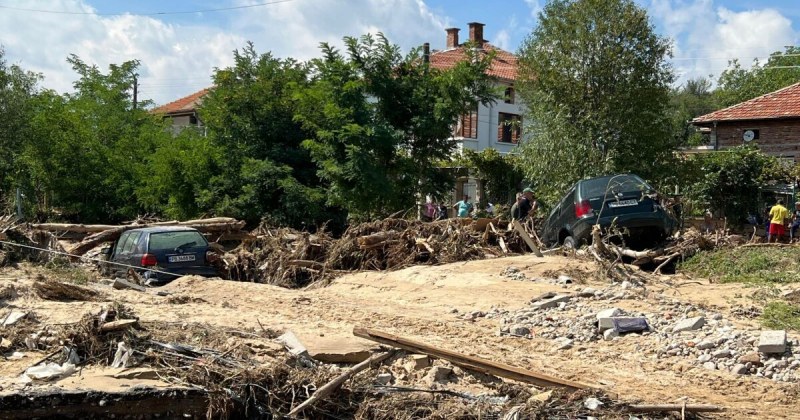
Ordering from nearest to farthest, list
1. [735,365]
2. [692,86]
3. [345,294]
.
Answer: [735,365] → [345,294] → [692,86]

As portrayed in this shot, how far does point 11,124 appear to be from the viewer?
3450cm

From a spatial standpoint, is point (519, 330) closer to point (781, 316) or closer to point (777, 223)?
point (781, 316)

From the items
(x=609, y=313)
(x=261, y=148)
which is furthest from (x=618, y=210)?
(x=261, y=148)

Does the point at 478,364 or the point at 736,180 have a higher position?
the point at 736,180

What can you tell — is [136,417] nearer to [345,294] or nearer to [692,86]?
[345,294]

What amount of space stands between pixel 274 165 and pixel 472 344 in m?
15.7

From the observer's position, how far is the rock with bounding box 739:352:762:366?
29.6 feet

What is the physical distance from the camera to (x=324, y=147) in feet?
72.3

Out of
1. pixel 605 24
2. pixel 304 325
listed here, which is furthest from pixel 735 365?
pixel 605 24

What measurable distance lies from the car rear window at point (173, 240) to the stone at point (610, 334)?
9364 millimetres

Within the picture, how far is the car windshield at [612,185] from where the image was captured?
51.3 feet

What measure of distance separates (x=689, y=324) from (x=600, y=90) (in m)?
13.3

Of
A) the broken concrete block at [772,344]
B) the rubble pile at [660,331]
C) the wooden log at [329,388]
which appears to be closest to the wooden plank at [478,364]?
the wooden log at [329,388]

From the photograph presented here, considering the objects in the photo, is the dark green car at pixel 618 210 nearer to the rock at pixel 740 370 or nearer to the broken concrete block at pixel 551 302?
the broken concrete block at pixel 551 302
